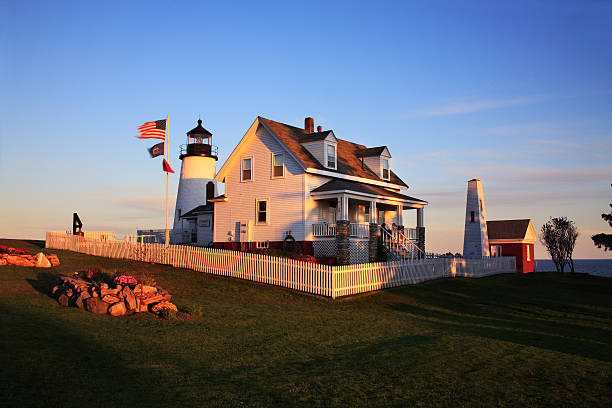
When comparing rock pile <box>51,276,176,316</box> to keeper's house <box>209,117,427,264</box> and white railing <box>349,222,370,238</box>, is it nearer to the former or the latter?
keeper's house <box>209,117,427,264</box>

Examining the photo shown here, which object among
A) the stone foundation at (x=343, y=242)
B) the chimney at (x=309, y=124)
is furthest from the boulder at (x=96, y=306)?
the chimney at (x=309, y=124)

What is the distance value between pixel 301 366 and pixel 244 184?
2266cm

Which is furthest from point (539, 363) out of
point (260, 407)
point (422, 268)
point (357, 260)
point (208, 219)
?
point (208, 219)

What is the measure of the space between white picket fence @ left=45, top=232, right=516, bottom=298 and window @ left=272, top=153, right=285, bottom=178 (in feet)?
23.8

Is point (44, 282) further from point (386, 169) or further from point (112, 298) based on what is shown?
point (386, 169)

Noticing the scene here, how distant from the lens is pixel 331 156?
31094mm

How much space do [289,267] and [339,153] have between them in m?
15.2

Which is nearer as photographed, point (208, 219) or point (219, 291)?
point (219, 291)

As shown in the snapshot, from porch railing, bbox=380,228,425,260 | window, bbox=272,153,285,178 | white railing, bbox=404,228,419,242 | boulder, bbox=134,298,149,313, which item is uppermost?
window, bbox=272,153,285,178

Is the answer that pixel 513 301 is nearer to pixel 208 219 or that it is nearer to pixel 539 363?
pixel 539 363

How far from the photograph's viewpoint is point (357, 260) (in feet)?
92.3

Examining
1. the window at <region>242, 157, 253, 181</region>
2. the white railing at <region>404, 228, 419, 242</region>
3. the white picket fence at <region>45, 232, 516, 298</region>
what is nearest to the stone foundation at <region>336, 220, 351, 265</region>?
the white picket fence at <region>45, 232, 516, 298</region>

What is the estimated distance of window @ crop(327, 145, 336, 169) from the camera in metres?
30.8

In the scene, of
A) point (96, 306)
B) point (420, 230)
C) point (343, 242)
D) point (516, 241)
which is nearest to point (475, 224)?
point (420, 230)
